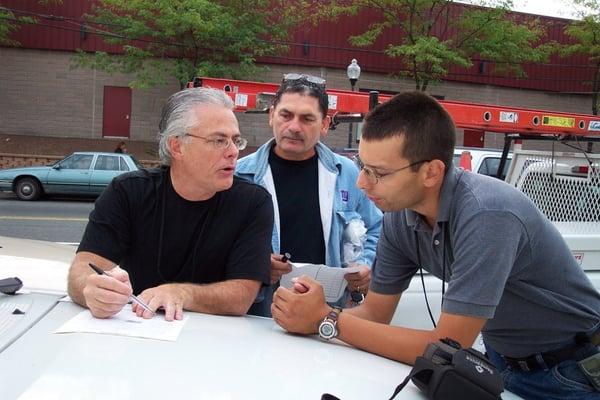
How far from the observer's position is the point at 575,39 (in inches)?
1024

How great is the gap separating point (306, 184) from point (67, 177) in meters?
15.2

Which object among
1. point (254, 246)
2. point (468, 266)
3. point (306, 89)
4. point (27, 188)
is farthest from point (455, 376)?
point (27, 188)

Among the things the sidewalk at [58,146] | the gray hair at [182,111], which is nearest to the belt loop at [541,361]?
the gray hair at [182,111]

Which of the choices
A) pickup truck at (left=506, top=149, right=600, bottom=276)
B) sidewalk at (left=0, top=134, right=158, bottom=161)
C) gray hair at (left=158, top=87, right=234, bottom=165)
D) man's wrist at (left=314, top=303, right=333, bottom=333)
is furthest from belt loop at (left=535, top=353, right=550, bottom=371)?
sidewalk at (left=0, top=134, right=158, bottom=161)

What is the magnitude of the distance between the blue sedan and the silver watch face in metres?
15.6

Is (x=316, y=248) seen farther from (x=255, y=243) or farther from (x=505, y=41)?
(x=505, y=41)

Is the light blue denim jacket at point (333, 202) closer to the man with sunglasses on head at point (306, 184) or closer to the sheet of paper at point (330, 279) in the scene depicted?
the man with sunglasses on head at point (306, 184)

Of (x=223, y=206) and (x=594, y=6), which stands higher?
(x=594, y=6)

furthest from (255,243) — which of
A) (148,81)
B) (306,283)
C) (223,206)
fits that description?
(148,81)

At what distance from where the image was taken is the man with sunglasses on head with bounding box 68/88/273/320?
2.42 meters

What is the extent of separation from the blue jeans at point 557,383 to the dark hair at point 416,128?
80cm

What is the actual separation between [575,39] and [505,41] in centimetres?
604

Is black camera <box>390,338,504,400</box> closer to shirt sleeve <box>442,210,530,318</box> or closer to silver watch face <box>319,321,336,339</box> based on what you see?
shirt sleeve <box>442,210,530,318</box>

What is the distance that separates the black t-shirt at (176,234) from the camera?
243cm
